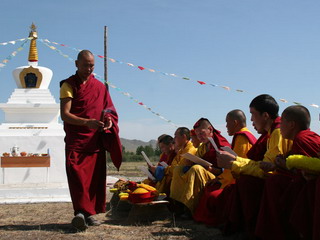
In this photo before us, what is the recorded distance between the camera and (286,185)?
3504 mm

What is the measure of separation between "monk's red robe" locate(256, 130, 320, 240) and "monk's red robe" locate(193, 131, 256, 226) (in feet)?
3.20

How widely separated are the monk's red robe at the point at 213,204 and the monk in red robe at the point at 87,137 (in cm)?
107

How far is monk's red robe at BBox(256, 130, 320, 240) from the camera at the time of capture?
320 cm

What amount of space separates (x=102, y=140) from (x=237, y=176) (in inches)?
67.2

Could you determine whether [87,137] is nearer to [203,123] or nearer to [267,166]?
[203,123]

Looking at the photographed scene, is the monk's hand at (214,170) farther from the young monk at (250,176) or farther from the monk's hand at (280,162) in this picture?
the monk's hand at (280,162)

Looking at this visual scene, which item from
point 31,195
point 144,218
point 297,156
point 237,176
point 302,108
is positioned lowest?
point 31,195

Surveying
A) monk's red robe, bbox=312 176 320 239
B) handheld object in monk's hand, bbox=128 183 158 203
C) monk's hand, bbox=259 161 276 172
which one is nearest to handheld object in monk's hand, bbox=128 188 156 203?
handheld object in monk's hand, bbox=128 183 158 203

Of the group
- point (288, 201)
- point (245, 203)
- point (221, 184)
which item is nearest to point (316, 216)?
point (288, 201)

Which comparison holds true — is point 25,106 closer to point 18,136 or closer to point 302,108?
point 18,136

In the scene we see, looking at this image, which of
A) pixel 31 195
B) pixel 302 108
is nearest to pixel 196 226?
pixel 302 108

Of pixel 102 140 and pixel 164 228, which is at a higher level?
pixel 102 140

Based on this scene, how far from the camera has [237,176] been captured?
13.5ft

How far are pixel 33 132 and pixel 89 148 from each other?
6.82 metres
